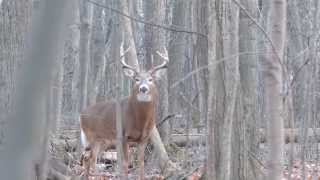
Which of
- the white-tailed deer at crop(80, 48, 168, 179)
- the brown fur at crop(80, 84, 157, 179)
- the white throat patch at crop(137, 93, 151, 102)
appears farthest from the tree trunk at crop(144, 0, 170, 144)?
the brown fur at crop(80, 84, 157, 179)

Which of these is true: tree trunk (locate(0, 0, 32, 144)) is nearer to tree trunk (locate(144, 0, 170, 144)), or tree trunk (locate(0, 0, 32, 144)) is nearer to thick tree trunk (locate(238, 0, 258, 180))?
thick tree trunk (locate(238, 0, 258, 180))

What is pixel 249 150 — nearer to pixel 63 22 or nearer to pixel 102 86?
pixel 63 22

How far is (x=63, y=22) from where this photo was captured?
49.7 inches

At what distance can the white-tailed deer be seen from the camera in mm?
10805

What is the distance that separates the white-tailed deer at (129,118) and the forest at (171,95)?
2cm

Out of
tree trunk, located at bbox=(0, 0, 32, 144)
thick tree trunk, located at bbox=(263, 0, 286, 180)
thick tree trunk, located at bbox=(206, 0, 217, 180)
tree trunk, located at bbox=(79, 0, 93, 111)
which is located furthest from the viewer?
tree trunk, located at bbox=(0, 0, 32, 144)

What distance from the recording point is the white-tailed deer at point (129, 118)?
10805 mm

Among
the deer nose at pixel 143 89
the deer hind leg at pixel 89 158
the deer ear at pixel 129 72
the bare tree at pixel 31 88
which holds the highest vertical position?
the deer ear at pixel 129 72

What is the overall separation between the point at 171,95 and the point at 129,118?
414 centimetres

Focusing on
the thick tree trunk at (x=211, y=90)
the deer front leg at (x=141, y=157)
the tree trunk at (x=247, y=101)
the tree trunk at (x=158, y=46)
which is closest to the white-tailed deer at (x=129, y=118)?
the deer front leg at (x=141, y=157)

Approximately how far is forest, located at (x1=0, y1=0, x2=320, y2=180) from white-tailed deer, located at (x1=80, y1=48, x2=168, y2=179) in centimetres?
2

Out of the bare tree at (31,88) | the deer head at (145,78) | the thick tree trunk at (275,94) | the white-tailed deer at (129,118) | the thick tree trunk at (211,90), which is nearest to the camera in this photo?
the bare tree at (31,88)

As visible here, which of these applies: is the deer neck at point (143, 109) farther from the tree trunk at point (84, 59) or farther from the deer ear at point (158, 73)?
the tree trunk at point (84, 59)

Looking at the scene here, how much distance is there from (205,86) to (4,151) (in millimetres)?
5628
